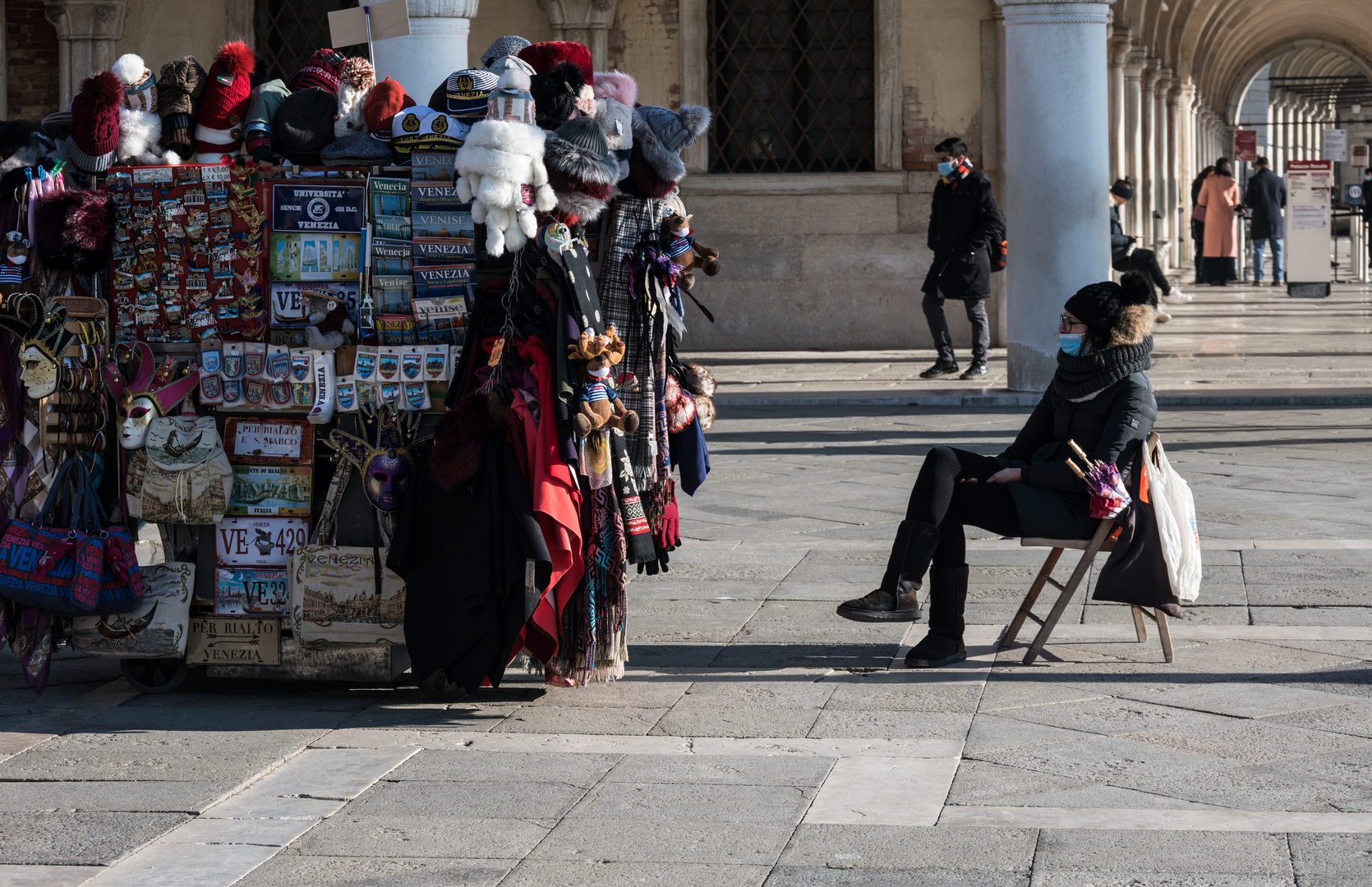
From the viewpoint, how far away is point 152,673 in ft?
16.3

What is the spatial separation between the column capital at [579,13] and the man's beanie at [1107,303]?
10341mm

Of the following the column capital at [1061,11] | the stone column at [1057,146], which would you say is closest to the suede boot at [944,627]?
the stone column at [1057,146]

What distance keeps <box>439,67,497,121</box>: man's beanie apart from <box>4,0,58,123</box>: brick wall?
1189 centimetres

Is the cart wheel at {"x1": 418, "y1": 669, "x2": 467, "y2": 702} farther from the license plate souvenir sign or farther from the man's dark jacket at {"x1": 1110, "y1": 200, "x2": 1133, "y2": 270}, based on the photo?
the man's dark jacket at {"x1": 1110, "y1": 200, "x2": 1133, "y2": 270}

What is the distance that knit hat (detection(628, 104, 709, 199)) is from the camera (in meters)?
4.77

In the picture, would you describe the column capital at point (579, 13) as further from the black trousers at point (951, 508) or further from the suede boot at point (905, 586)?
the suede boot at point (905, 586)

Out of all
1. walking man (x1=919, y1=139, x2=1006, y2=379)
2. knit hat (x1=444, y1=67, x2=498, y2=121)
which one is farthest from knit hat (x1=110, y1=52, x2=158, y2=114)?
walking man (x1=919, y1=139, x2=1006, y2=379)

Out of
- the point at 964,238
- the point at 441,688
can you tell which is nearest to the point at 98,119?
the point at 441,688

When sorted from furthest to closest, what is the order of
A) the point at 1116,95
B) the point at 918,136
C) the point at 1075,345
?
A: 1. the point at 1116,95
2. the point at 918,136
3. the point at 1075,345

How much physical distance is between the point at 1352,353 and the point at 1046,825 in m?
11.0

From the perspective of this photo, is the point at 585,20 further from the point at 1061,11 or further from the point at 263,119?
the point at 263,119

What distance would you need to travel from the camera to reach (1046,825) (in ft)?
11.9

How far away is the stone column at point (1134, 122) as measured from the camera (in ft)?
69.3

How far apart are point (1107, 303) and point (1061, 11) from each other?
6055mm
